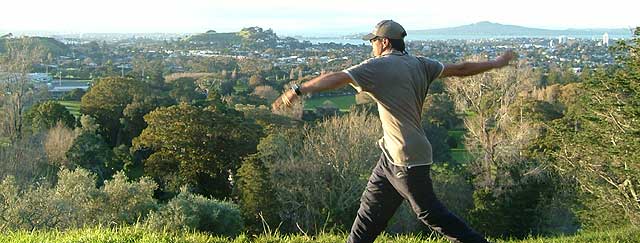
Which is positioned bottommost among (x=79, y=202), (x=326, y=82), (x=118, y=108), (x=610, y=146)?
(x=118, y=108)

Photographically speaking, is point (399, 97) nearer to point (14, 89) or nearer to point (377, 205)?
point (377, 205)

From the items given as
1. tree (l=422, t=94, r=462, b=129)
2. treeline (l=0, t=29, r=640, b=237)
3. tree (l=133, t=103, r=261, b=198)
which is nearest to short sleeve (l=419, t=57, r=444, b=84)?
treeline (l=0, t=29, r=640, b=237)

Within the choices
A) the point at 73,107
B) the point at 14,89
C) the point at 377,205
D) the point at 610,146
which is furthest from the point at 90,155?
the point at 377,205

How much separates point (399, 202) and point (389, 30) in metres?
1.11

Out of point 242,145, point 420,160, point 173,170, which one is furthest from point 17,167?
point 420,160

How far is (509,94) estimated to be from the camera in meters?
27.7

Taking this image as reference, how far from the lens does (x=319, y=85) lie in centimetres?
348

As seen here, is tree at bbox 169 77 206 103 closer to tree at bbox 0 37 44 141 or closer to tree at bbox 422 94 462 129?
tree at bbox 0 37 44 141

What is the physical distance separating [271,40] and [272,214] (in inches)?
4129

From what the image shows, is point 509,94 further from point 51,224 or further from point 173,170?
point 51,224

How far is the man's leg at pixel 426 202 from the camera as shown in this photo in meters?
3.92

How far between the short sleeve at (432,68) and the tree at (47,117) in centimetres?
3212

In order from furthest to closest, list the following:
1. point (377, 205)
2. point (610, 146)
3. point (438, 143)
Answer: point (438, 143) < point (610, 146) < point (377, 205)

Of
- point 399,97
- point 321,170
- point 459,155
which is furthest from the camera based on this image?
point 459,155
